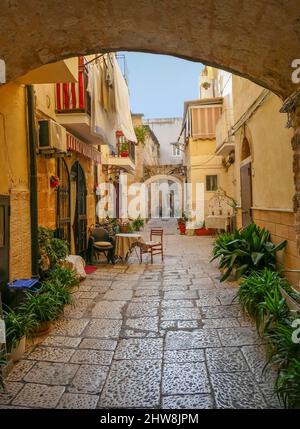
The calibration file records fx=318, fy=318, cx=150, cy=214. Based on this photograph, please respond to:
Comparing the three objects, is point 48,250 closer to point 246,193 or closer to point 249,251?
point 249,251

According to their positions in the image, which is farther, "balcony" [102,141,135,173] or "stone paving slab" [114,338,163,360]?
"balcony" [102,141,135,173]

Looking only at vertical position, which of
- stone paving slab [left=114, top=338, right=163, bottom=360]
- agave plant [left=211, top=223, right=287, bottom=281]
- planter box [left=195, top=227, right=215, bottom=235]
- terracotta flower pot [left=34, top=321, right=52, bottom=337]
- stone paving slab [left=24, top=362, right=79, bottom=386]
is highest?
agave plant [left=211, top=223, right=287, bottom=281]

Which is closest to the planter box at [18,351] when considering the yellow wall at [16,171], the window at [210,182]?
the yellow wall at [16,171]

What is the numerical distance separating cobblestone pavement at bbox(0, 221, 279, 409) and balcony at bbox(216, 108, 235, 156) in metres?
7.24

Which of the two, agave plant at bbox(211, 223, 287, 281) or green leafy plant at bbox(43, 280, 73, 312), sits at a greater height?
agave plant at bbox(211, 223, 287, 281)

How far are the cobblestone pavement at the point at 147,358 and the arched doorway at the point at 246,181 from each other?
2.50m

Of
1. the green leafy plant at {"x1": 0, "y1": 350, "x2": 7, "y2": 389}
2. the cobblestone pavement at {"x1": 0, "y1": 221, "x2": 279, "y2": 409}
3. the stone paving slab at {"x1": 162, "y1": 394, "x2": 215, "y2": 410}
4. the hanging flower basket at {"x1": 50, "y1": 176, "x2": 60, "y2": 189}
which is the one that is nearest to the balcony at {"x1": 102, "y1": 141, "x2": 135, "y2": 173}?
the hanging flower basket at {"x1": 50, "y1": 176, "x2": 60, "y2": 189}

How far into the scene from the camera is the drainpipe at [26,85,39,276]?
5.51 meters

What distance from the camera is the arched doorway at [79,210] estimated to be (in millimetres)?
8703

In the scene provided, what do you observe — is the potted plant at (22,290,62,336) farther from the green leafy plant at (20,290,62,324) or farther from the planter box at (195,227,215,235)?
the planter box at (195,227,215,235)

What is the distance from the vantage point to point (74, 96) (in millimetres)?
7234

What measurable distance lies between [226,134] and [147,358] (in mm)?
10169

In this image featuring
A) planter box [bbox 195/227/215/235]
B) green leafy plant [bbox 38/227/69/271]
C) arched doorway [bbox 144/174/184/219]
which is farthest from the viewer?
arched doorway [bbox 144/174/184/219]
